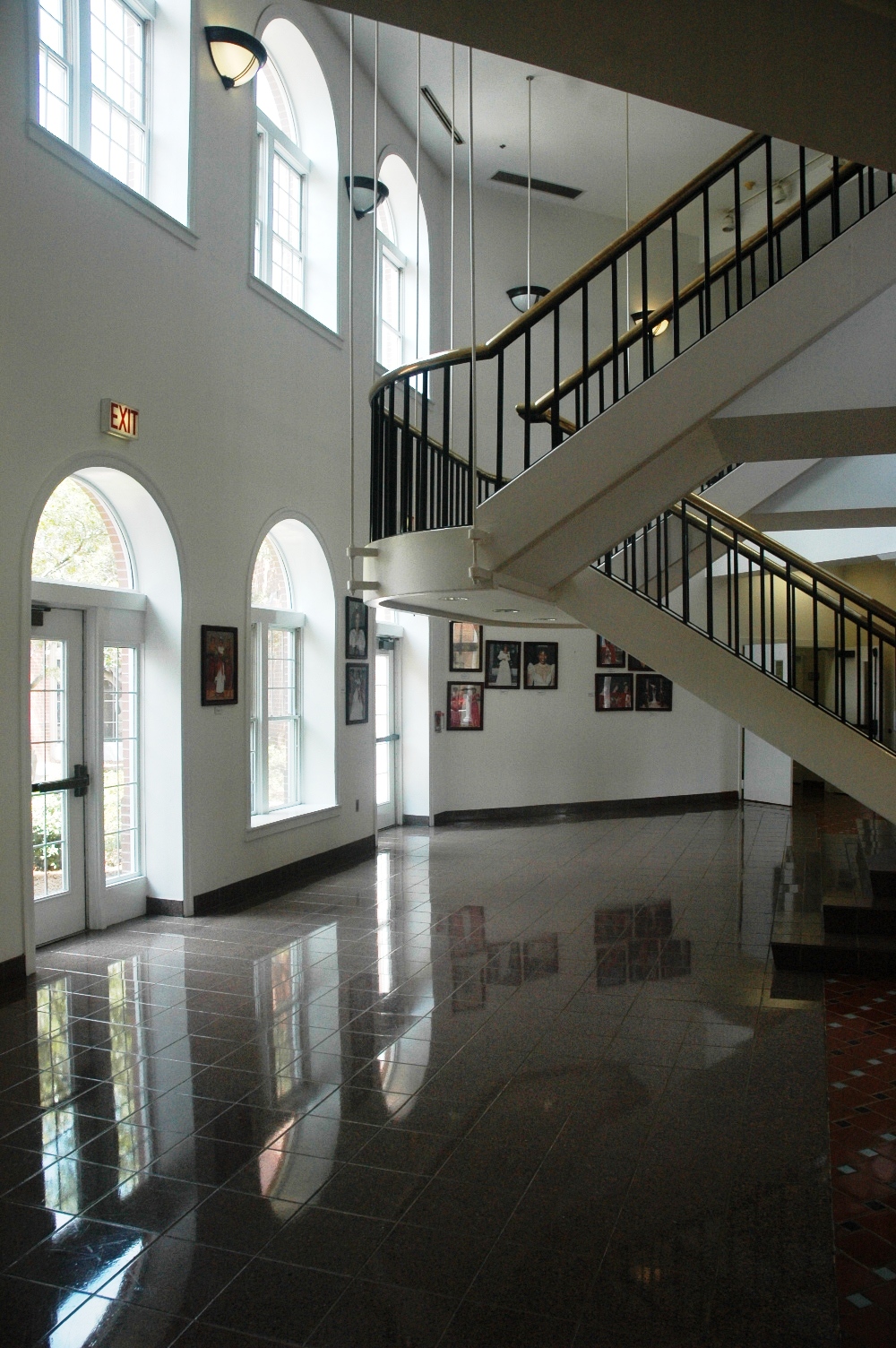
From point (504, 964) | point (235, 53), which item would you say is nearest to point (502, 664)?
point (504, 964)

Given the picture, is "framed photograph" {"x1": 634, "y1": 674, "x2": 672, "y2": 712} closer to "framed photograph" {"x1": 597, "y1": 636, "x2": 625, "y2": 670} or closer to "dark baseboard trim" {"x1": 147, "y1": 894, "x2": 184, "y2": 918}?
"framed photograph" {"x1": 597, "y1": 636, "x2": 625, "y2": 670}

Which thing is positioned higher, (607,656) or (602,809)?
(607,656)

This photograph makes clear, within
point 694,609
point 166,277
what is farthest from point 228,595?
point 694,609

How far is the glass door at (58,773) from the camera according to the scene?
245 inches

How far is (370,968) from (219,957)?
3.19ft

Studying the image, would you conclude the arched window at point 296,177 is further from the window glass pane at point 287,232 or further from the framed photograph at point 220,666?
the framed photograph at point 220,666

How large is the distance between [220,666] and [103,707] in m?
1.01

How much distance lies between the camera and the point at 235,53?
22.8 ft

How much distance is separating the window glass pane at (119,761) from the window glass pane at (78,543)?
0.52 meters

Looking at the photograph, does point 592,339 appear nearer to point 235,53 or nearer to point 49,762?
point 235,53

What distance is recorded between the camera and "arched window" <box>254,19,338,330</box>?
8461mm

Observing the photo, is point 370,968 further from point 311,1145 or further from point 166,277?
point 166,277

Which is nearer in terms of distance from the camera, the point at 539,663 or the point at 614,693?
the point at 539,663

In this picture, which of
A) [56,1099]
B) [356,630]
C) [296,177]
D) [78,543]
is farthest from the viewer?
[356,630]
